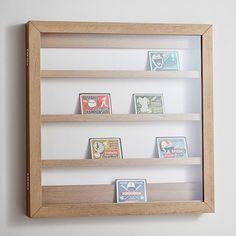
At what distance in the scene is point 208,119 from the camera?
362cm

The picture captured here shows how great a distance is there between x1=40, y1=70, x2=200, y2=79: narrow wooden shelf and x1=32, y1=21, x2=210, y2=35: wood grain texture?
0.21 m

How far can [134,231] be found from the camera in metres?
3.62

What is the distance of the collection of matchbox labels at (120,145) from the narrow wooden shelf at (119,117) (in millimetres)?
29

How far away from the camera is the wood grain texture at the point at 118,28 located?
11.4ft

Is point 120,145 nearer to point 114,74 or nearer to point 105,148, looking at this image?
point 105,148

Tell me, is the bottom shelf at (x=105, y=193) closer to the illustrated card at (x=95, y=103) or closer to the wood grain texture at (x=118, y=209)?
the wood grain texture at (x=118, y=209)

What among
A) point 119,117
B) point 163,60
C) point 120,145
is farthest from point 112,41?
point 120,145

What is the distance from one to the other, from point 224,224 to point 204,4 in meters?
1.22

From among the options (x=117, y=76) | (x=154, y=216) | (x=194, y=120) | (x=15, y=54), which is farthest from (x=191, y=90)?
(x=15, y=54)

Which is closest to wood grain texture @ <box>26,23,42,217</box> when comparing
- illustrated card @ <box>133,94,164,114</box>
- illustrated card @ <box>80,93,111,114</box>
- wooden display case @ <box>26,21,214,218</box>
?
wooden display case @ <box>26,21,214,218</box>

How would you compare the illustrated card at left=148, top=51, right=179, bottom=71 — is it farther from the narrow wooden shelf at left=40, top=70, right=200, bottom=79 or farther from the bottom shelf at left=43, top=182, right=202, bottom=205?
the bottom shelf at left=43, top=182, right=202, bottom=205

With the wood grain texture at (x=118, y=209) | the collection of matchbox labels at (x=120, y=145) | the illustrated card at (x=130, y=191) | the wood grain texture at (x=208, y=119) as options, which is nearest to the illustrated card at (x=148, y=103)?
the collection of matchbox labels at (x=120, y=145)

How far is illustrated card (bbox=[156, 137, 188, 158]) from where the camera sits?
3.60 metres

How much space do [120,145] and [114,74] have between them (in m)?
0.38
